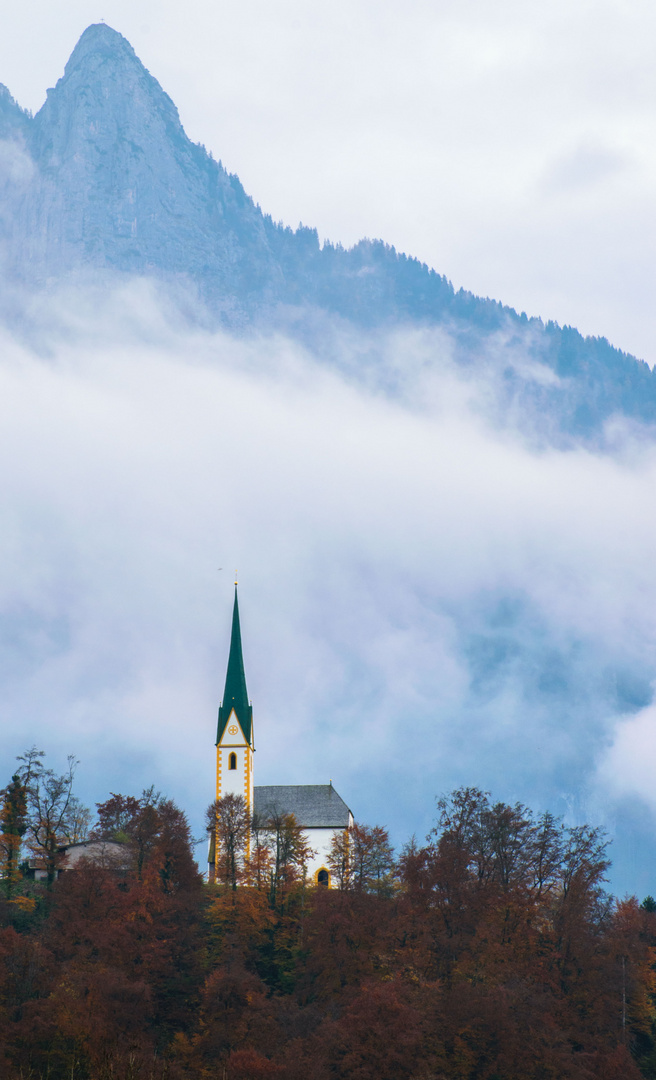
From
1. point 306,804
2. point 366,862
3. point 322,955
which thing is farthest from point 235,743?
point 322,955

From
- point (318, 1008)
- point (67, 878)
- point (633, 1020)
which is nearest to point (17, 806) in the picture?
point (67, 878)

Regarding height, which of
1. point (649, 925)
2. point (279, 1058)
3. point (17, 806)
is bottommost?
point (279, 1058)

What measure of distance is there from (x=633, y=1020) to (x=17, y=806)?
1875 inches

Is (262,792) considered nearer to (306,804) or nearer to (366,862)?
(306,804)

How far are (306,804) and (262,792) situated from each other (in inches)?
193

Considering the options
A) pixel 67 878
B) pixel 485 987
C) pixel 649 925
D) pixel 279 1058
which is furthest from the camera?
pixel 649 925

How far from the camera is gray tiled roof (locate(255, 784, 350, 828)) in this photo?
111 meters

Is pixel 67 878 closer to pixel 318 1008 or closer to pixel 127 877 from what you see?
pixel 127 877

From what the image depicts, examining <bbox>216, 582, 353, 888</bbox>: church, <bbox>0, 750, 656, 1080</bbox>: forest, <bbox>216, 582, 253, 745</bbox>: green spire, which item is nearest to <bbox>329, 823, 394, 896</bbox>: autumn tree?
<bbox>0, 750, 656, 1080</bbox>: forest

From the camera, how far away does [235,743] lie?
381 ft

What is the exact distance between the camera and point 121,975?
73.9 meters

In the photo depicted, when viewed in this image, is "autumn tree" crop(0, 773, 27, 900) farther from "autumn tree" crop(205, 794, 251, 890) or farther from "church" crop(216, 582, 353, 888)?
"church" crop(216, 582, 353, 888)

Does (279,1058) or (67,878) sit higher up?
(67,878)

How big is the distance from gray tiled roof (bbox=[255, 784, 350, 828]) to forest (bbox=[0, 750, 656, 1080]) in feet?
45.1
